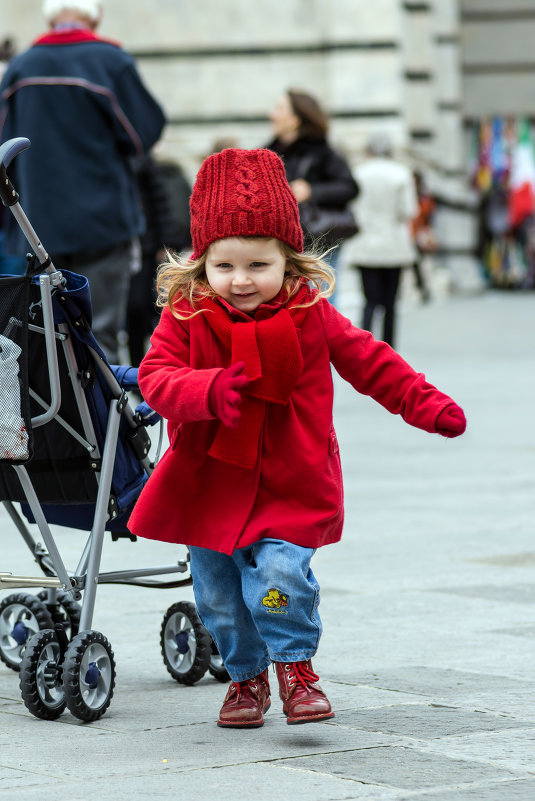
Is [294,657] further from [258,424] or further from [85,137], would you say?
[85,137]

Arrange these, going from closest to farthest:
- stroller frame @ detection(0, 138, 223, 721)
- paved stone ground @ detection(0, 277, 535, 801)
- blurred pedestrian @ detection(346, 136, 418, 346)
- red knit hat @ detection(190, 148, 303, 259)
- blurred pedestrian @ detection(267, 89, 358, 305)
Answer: paved stone ground @ detection(0, 277, 535, 801) < red knit hat @ detection(190, 148, 303, 259) < stroller frame @ detection(0, 138, 223, 721) < blurred pedestrian @ detection(267, 89, 358, 305) < blurred pedestrian @ detection(346, 136, 418, 346)

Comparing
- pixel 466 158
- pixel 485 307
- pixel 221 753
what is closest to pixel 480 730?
pixel 221 753

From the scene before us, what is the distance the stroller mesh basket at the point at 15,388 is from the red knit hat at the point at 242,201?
440 mm

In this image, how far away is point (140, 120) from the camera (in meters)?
7.60

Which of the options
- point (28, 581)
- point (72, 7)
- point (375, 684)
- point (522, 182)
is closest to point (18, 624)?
point (28, 581)

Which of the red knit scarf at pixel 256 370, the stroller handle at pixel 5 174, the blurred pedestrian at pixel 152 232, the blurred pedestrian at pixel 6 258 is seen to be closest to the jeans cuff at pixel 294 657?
the red knit scarf at pixel 256 370

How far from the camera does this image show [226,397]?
3.54 metres

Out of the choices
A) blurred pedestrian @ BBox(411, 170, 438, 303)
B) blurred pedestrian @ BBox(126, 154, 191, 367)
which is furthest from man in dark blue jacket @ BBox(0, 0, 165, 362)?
blurred pedestrian @ BBox(411, 170, 438, 303)

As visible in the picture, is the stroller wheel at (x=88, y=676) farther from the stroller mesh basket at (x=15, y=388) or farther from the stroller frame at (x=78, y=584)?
the stroller mesh basket at (x=15, y=388)

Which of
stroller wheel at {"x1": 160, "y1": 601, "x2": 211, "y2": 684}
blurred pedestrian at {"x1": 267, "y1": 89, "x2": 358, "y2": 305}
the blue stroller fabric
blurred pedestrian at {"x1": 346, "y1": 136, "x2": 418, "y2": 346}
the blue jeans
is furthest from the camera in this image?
blurred pedestrian at {"x1": 346, "y1": 136, "x2": 418, "y2": 346}

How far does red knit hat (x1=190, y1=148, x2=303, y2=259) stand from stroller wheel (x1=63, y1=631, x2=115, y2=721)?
3.07ft

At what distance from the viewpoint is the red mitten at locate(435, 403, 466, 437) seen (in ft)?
12.3

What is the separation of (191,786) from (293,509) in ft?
2.39

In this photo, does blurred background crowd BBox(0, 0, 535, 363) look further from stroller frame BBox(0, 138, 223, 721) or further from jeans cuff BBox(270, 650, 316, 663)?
jeans cuff BBox(270, 650, 316, 663)
